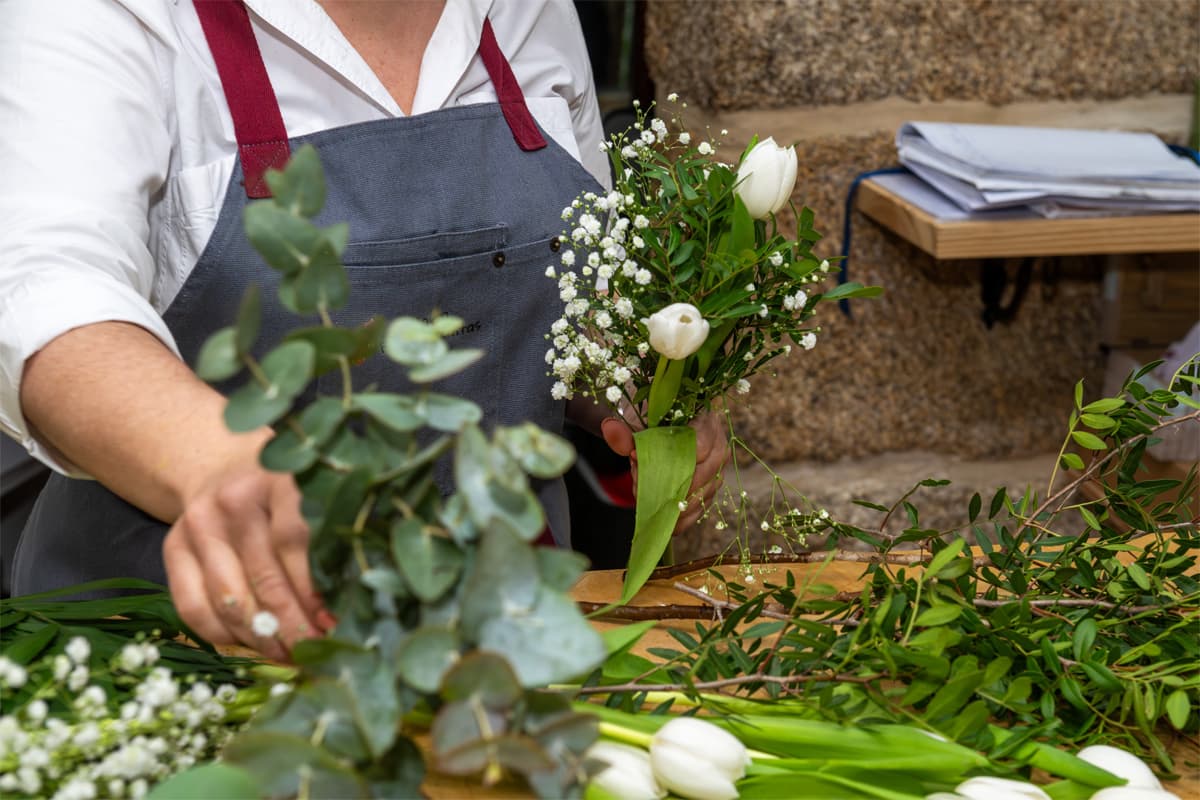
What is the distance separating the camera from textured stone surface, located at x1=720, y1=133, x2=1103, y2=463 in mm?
1579

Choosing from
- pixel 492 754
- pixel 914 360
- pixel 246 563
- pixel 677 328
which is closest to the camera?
pixel 492 754

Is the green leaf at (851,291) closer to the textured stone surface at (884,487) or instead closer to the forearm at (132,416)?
the forearm at (132,416)

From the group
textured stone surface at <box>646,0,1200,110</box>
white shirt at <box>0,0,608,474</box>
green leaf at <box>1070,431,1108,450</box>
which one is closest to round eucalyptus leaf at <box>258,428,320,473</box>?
white shirt at <box>0,0,608,474</box>

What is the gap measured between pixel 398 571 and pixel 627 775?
7.7 inches

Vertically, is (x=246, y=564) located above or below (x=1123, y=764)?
above

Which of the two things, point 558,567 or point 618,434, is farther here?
point 618,434

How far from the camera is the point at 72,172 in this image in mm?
780

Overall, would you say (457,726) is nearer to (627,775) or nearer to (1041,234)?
(627,775)

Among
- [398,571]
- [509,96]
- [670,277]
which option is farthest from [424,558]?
[509,96]

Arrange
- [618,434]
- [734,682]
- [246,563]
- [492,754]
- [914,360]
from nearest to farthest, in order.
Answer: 1. [492,754]
2. [246,563]
3. [734,682]
4. [618,434]
5. [914,360]

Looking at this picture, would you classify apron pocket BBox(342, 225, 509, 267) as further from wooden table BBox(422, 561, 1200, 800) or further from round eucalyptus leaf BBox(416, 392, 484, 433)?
round eucalyptus leaf BBox(416, 392, 484, 433)

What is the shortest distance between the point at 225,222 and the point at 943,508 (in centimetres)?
118

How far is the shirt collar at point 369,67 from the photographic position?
958 millimetres

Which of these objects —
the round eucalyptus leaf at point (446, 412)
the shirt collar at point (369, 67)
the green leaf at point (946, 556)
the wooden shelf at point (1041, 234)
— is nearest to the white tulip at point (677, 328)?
the green leaf at point (946, 556)
